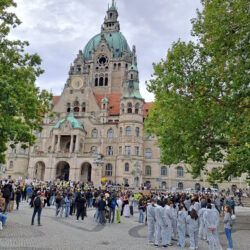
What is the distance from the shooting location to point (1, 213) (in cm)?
1596

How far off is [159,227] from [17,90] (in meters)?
9.94

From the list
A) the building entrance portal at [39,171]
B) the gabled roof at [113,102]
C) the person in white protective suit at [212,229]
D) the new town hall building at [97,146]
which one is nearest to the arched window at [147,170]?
the new town hall building at [97,146]

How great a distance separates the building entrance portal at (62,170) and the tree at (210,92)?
43186 mm

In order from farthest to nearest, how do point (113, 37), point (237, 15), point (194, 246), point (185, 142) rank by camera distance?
point (113, 37) → point (185, 142) → point (237, 15) → point (194, 246)

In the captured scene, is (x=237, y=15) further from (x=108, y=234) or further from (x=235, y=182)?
(x=235, y=182)

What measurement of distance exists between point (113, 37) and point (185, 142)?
72.4m

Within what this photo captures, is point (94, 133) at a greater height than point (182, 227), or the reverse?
point (94, 133)

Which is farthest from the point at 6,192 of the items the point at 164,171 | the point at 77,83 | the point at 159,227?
the point at 77,83

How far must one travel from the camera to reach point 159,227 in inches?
547

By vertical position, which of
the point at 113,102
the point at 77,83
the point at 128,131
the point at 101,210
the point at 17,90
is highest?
the point at 77,83

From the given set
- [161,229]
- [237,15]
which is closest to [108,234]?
[161,229]

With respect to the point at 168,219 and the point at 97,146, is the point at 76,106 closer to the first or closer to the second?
the point at 97,146

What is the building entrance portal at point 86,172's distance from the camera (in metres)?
64.1

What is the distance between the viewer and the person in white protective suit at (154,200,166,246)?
44.9 ft
